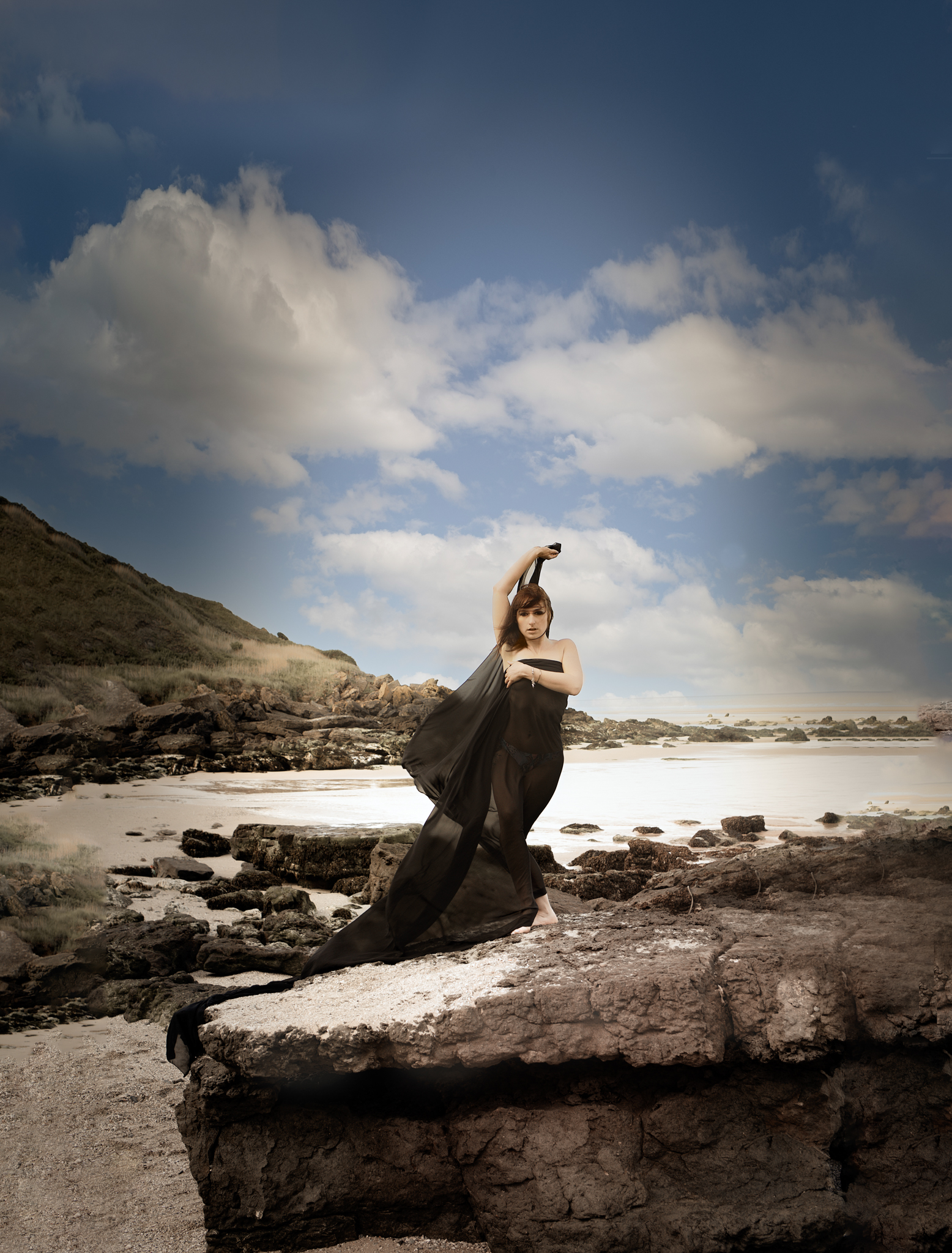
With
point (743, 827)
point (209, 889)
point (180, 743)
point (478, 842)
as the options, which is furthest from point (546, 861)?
point (180, 743)

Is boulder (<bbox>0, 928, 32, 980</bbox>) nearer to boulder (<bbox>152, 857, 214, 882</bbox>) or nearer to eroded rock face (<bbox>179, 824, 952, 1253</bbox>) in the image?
boulder (<bbox>152, 857, 214, 882</bbox>)

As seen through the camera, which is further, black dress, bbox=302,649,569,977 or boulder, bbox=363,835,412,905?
boulder, bbox=363,835,412,905

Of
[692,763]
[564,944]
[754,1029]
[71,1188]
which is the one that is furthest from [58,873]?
[692,763]

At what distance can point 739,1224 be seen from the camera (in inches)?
111

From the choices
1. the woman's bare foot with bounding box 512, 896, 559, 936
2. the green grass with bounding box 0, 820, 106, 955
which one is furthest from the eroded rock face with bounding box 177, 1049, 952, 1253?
the green grass with bounding box 0, 820, 106, 955

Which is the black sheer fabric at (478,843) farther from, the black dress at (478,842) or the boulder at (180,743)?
the boulder at (180,743)

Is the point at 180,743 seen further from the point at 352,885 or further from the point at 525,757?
the point at 525,757

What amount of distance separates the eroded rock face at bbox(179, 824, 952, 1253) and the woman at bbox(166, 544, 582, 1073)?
713mm

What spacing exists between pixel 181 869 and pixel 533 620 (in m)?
7.00

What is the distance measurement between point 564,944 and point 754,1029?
101 cm

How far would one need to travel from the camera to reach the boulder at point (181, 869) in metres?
9.31

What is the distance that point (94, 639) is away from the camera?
39688 millimetres

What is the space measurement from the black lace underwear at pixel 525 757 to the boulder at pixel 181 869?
258 inches

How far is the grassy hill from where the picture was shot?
1179 inches
